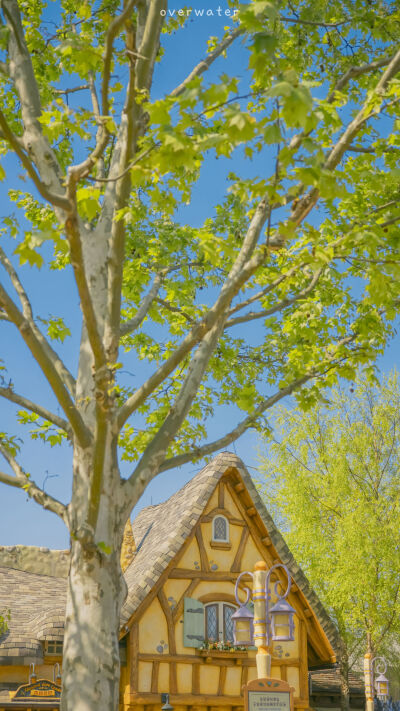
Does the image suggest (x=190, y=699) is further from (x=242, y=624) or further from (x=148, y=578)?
(x=242, y=624)

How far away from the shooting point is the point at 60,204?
5191 millimetres

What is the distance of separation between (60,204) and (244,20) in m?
1.69

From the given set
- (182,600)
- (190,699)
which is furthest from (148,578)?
(190,699)

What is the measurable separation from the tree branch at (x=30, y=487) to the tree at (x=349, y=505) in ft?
50.5

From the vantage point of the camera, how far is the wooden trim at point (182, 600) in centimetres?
1609

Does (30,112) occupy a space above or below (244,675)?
above

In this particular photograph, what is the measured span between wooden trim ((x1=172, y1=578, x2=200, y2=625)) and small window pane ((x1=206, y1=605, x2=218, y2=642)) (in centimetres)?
63

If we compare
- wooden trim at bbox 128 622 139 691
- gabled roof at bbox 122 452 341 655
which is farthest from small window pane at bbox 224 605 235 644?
wooden trim at bbox 128 622 139 691

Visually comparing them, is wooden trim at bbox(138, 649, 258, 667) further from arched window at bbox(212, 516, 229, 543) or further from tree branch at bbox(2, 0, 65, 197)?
tree branch at bbox(2, 0, 65, 197)

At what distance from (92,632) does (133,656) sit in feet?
32.7

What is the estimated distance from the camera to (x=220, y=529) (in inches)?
685

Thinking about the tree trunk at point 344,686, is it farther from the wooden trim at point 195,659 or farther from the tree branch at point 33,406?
the tree branch at point 33,406

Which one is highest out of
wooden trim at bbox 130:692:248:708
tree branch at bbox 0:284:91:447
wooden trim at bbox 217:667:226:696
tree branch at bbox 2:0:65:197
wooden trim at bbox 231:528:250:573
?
tree branch at bbox 2:0:65:197

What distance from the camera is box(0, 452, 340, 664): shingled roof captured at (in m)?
15.1
